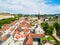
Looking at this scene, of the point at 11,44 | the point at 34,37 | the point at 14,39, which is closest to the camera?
the point at 11,44

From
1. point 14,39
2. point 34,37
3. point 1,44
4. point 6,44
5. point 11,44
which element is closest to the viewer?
point 1,44

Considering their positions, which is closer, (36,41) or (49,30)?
(36,41)

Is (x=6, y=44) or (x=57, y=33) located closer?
(x=6, y=44)

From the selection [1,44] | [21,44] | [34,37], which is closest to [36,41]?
[34,37]

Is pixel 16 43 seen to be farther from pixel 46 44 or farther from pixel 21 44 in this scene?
pixel 46 44

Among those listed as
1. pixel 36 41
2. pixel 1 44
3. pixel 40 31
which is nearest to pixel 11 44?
pixel 1 44

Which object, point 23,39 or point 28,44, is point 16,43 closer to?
point 23,39

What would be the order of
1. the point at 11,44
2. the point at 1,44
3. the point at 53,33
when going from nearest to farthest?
the point at 1,44
the point at 11,44
the point at 53,33

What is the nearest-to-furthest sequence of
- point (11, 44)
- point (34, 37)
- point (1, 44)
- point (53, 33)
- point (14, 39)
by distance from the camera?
point (1, 44)
point (11, 44)
point (14, 39)
point (34, 37)
point (53, 33)
